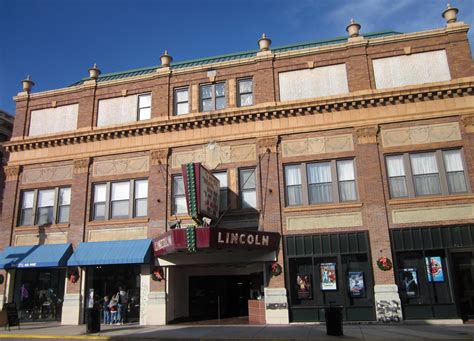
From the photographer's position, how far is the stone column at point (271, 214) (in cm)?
1969

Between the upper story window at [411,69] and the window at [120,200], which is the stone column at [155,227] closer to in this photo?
the window at [120,200]

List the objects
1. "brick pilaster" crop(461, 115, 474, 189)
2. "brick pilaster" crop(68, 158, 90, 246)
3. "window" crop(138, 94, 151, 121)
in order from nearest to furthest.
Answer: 1. "brick pilaster" crop(461, 115, 474, 189)
2. "brick pilaster" crop(68, 158, 90, 246)
3. "window" crop(138, 94, 151, 121)

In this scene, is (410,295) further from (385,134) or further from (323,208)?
(385,134)

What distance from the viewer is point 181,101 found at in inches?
947

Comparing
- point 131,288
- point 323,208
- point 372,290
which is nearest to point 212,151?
point 323,208

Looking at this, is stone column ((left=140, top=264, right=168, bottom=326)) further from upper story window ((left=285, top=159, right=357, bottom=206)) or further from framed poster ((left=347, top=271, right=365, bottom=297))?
framed poster ((left=347, top=271, right=365, bottom=297))

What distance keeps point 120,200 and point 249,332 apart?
10.7 meters

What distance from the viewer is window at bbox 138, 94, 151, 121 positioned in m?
24.4

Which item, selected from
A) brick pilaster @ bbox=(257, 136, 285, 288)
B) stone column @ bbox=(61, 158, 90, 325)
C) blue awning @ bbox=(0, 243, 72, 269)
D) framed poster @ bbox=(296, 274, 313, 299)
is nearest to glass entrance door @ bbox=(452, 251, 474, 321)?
framed poster @ bbox=(296, 274, 313, 299)

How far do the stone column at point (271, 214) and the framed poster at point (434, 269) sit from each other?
21.1ft

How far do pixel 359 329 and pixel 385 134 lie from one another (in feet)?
30.5

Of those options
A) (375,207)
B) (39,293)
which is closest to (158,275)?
(39,293)

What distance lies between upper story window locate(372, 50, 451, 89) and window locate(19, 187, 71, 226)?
18.2 m

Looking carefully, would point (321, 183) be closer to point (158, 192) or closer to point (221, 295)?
point (158, 192)
